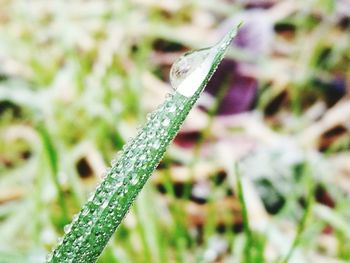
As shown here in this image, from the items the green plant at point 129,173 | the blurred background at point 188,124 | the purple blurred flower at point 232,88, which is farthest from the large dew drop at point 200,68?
the purple blurred flower at point 232,88

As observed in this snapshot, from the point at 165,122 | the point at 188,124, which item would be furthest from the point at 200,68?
the point at 188,124

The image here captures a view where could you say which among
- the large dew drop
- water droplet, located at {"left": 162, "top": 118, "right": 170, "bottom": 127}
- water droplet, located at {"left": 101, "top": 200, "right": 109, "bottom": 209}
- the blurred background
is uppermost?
the blurred background

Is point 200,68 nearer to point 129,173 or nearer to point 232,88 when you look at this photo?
point 129,173

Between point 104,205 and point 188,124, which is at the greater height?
point 188,124

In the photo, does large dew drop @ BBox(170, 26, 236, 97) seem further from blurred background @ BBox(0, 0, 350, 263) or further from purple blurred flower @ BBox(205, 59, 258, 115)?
purple blurred flower @ BBox(205, 59, 258, 115)

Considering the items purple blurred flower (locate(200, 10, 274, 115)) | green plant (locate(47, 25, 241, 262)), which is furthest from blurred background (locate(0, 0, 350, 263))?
green plant (locate(47, 25, 241, 262))

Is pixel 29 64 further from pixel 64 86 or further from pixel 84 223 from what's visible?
pixel 84 223
